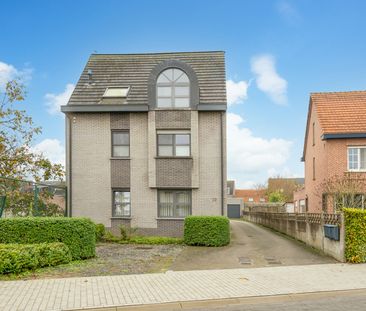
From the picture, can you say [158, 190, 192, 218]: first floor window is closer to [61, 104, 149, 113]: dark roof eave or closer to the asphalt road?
[61, 104, 149, 113]: dark roof eave

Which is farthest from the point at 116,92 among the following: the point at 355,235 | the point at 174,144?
the point at 355,235

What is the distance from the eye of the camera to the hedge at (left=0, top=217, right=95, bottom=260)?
12.5 meters

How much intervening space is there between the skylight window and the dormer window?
Answer: 180cm

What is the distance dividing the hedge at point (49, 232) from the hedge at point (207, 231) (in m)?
4.80

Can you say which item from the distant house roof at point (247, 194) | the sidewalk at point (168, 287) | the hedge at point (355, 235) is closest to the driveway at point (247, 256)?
the hedge at point (355, 235)

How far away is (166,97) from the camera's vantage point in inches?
761

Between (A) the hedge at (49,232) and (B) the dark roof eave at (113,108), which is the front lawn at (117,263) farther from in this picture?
(B) the dark roof eave at (113,108)

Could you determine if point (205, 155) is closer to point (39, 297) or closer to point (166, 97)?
point (166, 97)

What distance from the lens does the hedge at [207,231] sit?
1648cm


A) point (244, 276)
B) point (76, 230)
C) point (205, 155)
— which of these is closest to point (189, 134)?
point (205, 155)

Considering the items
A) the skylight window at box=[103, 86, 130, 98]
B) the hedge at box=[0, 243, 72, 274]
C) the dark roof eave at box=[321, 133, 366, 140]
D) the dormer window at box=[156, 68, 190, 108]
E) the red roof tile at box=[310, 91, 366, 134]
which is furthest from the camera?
the red roof tile at box=[310, 91, 366, 134]

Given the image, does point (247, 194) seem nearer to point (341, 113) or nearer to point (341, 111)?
point (341, 111)

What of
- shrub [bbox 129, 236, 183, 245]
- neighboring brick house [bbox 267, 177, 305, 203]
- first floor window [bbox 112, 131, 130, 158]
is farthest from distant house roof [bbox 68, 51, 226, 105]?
neighboring brick house [bbox 267, 177, 305, 203]

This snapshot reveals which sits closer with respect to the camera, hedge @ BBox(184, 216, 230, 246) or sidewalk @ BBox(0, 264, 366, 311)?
sidewalk @ BBox(0, 264, 366, 311)
